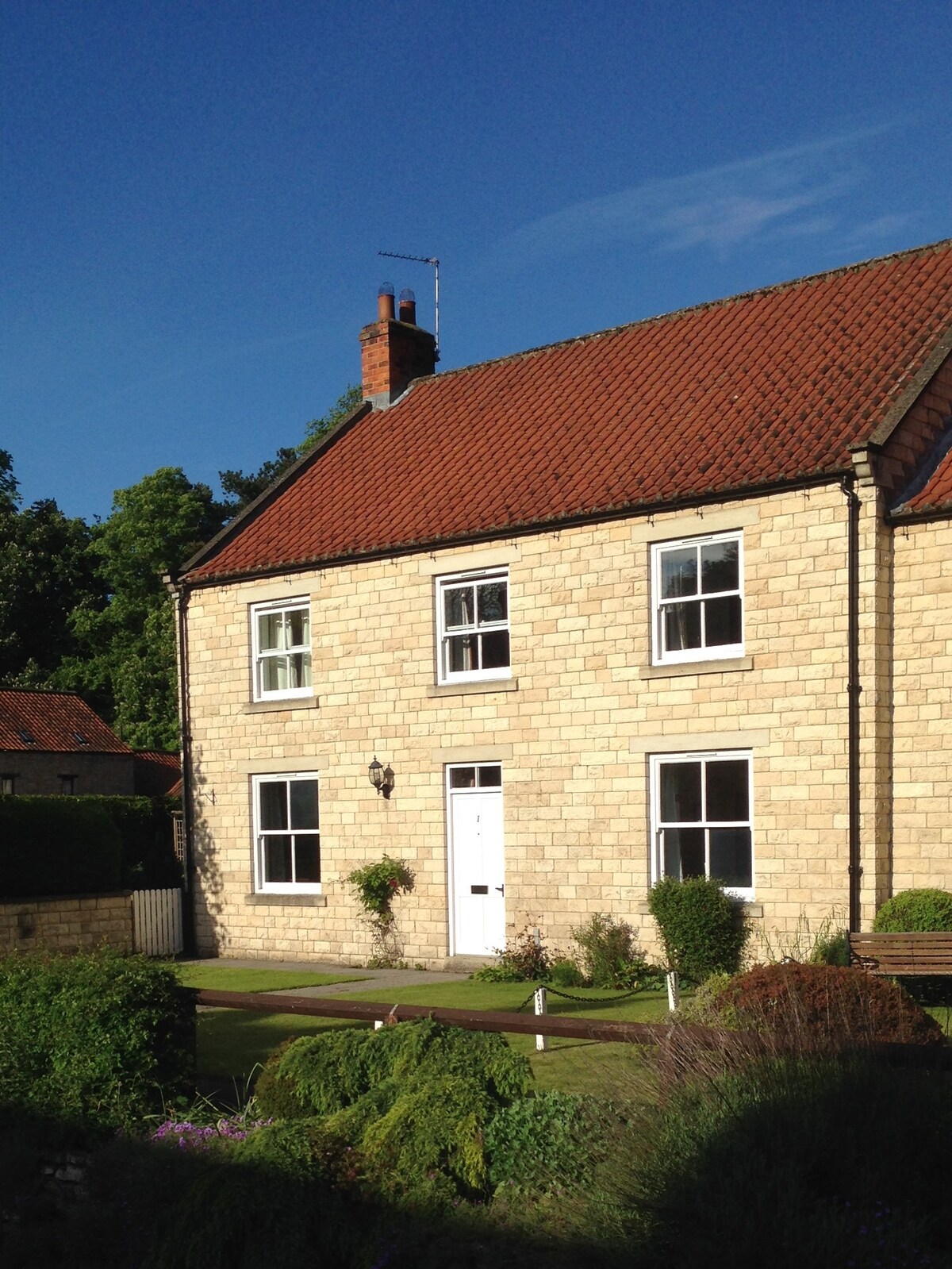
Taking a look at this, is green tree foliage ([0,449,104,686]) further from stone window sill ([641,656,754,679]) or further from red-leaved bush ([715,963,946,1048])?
red-leaved bush ([715,963,946,1048])

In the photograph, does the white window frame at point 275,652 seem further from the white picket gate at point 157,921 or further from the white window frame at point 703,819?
the white window frame at point 703,819

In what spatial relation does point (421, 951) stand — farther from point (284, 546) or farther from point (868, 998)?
point (868, 998)

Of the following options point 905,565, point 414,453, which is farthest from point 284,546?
point 905,565

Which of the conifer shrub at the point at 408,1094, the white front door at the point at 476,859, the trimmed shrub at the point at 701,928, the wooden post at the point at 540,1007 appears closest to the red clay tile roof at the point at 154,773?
the white front door at the point at 476,859

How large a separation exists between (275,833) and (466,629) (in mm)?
5090

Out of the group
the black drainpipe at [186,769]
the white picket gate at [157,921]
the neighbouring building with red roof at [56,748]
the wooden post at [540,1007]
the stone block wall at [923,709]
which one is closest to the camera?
the wooden post at [540,1007]

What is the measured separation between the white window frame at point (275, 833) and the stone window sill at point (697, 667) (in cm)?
646

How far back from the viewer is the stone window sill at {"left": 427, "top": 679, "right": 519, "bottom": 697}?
20453 mm

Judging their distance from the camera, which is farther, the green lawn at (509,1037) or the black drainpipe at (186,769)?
the black drainpipe at (186,769)

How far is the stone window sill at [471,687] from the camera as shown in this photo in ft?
67.1

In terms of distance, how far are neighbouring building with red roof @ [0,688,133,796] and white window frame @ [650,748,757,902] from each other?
1083 inches

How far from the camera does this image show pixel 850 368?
19.3 meters

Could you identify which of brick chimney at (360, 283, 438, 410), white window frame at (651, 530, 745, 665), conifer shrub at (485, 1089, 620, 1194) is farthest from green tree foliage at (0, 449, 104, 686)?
conifer shrub at (485, 1089, 620, 1194)

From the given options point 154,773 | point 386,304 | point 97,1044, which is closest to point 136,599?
point 154,773
